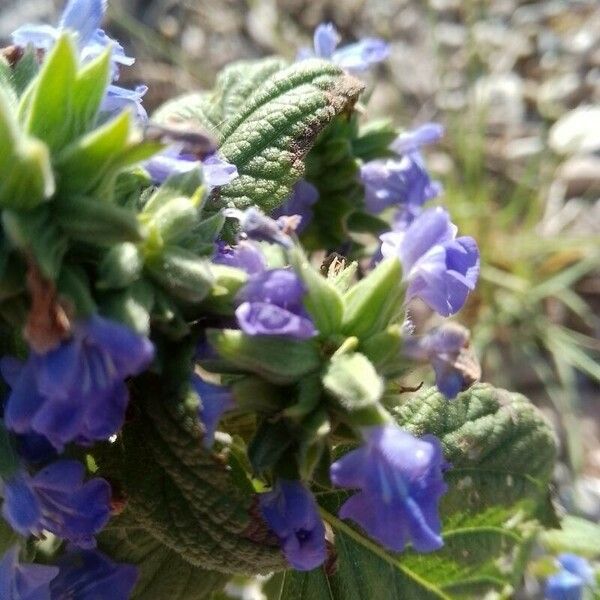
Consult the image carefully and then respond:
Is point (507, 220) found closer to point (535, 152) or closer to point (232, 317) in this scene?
point (535, 152)

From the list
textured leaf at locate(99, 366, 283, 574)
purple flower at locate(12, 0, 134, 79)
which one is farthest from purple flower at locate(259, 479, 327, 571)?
purple flower at locate(12, 0, 134, 79)

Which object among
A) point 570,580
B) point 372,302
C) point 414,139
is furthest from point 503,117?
point 372,302

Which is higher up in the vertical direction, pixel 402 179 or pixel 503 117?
pixel 402 179

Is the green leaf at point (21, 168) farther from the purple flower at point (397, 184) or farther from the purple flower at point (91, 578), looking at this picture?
the purple flower at point (397, 184)

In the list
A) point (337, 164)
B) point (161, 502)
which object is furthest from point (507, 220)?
point (161, 502)

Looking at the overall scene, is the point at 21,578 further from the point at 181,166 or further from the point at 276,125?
the point at 276,125

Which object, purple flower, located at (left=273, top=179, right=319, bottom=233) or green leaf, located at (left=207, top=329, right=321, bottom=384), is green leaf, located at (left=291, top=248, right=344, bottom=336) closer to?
green leaf, located at (left=207, top=329, right=321, bottom=384)
